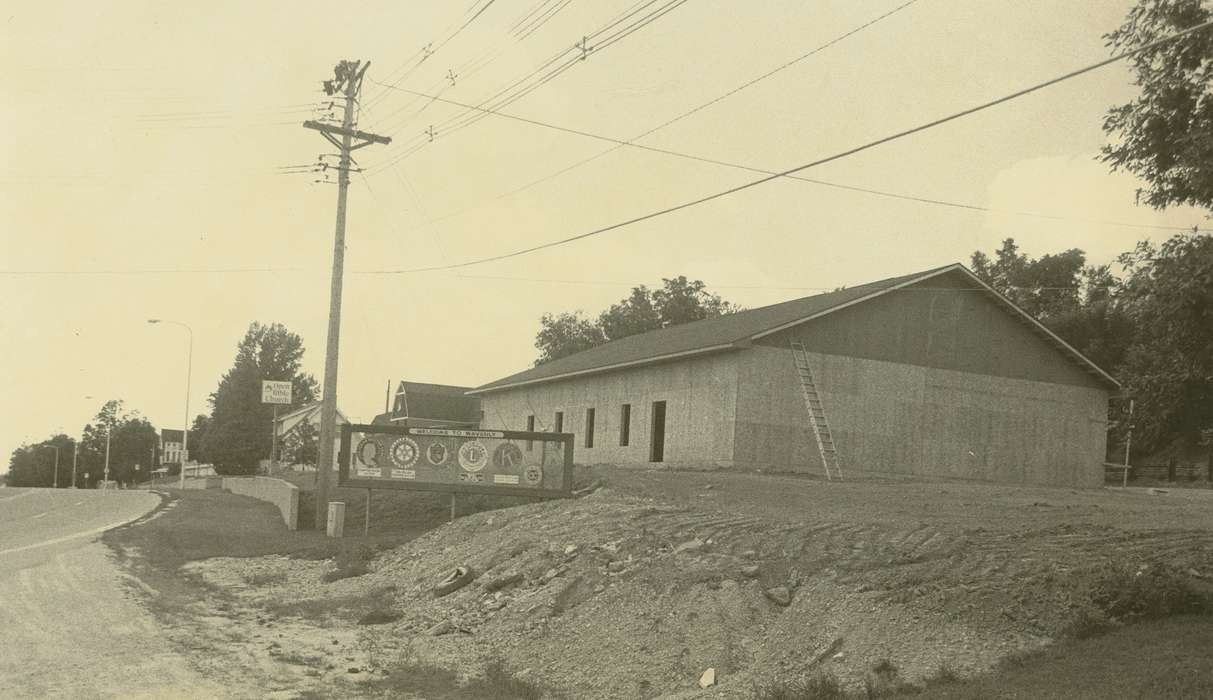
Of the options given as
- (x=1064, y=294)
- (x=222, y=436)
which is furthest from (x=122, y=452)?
(x=1064, y=294)

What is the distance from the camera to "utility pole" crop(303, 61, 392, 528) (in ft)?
85.5

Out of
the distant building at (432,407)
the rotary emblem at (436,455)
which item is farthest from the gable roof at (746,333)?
the distant building at (432,407)

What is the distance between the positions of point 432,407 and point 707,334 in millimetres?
39626

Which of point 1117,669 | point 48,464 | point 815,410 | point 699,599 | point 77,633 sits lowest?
point 48,464

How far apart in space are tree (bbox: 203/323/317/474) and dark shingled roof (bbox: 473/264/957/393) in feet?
165

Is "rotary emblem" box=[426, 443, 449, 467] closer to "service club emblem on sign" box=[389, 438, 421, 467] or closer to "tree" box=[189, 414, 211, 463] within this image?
"service club emblem on sign" box=[389, 438, 421, 467]

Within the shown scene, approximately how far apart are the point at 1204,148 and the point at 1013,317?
2299cm

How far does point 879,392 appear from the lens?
3152cm

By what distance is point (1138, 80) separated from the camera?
13625 millimetres

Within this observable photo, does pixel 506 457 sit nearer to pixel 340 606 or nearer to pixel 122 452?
pixel 340 606

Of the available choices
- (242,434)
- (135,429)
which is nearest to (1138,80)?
(242,434)

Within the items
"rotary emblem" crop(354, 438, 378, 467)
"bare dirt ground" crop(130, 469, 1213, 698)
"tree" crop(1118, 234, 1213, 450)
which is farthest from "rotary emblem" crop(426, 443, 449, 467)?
"tree" crop(1118, 234, 1213, 450)

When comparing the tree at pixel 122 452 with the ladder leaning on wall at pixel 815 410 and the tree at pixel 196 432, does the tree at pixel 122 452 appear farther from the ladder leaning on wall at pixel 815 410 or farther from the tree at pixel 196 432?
the ladder leaning on wall at pixel 815 410

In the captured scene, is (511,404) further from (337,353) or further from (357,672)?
(357,672)
